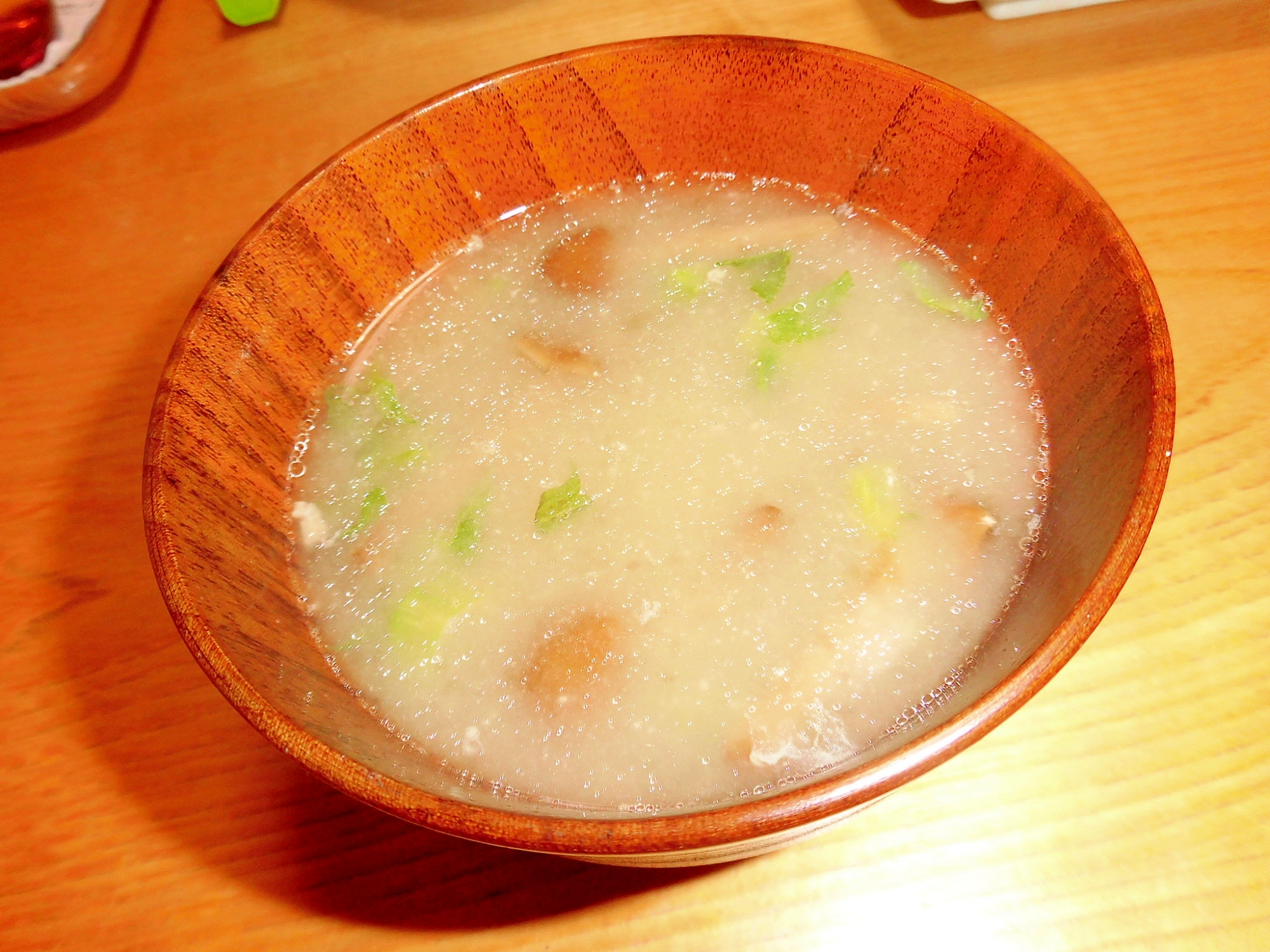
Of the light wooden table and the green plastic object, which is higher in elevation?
the green plastic object

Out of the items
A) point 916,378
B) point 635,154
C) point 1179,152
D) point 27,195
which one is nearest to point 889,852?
point 916,378

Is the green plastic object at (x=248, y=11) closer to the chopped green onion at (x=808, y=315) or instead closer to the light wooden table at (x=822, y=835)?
the light wooden table at (x=822, y=835)

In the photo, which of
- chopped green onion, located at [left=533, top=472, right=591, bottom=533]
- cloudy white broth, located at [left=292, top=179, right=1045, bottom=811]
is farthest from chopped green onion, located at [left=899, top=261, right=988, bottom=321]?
chopped green onion, located at [left=533, top=472, right=591, bottom=533]

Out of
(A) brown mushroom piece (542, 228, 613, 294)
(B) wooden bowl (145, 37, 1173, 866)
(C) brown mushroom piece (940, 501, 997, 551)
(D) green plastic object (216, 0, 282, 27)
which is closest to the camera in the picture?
(B) wooden bowl (145, 37, 1173, 866)

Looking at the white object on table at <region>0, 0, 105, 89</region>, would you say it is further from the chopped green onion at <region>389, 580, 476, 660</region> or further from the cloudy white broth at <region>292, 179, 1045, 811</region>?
the chopped green onion at <region>389, 580, 476, 660</region>

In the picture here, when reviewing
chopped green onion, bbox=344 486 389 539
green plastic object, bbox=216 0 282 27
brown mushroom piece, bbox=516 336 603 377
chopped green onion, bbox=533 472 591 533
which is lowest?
chopped green onion, bbox=533 472 591 533

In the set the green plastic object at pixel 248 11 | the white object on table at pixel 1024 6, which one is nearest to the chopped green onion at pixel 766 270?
the white object on table at pixel 1024 6

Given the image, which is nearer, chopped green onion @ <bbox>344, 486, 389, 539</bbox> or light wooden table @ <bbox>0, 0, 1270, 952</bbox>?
light wooden table @ <bbox>0, 0, 1270, 952</bbox>

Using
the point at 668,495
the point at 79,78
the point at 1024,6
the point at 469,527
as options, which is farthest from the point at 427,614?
the point at 1024,6
